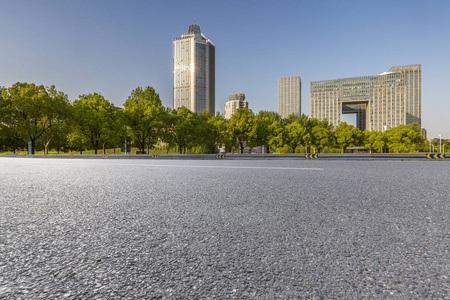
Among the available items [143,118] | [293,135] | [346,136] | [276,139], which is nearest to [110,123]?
[143,118]

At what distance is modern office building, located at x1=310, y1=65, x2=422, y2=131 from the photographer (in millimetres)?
155750

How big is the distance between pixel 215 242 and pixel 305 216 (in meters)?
1.17

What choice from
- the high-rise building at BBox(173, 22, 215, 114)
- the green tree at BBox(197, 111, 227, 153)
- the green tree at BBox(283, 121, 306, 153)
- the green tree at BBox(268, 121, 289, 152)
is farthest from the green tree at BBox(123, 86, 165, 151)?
the high-rise building at BBox(173, 22, 215, 114)

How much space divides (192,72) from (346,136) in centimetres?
14537

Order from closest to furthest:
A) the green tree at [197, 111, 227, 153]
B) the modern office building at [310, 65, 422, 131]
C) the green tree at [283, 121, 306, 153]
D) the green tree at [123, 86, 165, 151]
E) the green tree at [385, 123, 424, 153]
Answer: the green tree at [123, 86, 165, 151] < the green tree at [197, 111, 227, 153] < the green tree at [283, 121, 306, 153] < the green tree at [385, 123, 424, 153] < the modern office building at [310, 65, 422, 131]

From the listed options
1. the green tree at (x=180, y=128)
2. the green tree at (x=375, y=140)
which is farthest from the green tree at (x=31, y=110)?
the green tree at (x=375, y=140)

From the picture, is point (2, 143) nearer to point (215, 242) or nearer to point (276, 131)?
point (276, 131)

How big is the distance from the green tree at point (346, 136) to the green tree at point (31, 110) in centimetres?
5578

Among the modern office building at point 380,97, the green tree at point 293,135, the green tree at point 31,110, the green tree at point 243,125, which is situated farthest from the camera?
the modern office building at point 380,97

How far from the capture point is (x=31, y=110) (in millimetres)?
37156

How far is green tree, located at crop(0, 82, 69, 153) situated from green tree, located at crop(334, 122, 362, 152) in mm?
55776

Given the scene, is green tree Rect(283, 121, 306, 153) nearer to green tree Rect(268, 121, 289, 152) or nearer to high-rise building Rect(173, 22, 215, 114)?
green tree Rect(268, 121, 289, 152)

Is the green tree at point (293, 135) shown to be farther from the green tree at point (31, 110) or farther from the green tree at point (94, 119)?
the green tree at point (31, 110)

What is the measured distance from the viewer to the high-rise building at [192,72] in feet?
614
